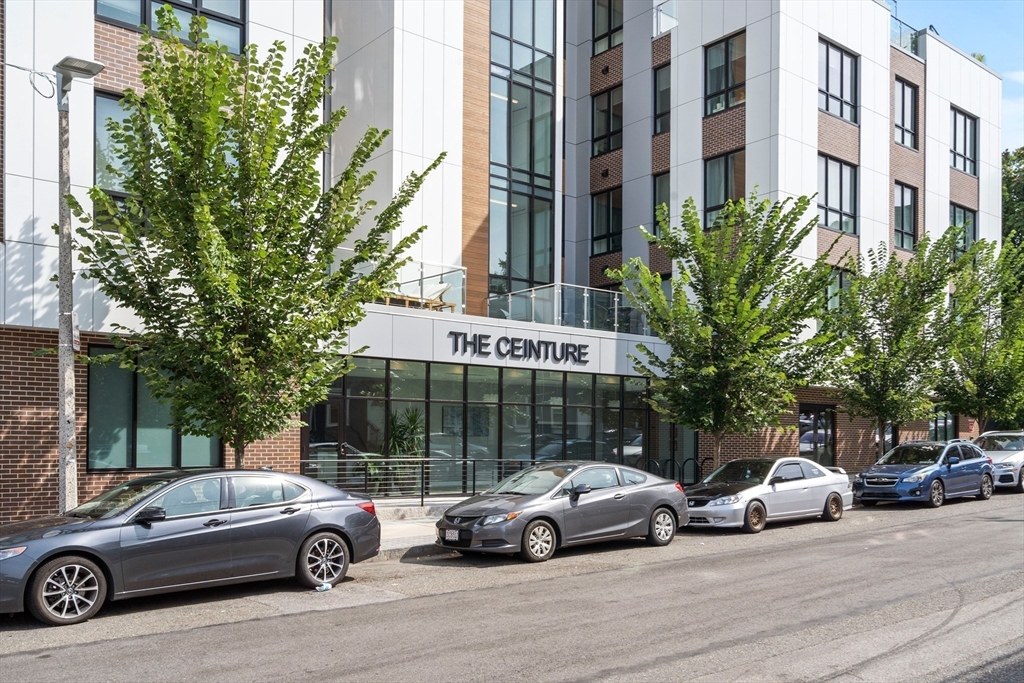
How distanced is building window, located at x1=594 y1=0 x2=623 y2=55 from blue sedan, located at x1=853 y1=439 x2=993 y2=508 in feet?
57.0

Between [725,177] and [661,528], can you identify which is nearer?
[661,528]

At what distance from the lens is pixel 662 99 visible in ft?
100

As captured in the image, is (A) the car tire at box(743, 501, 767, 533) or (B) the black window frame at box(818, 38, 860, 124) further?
(B) the black window frame at box(818, 38, 860, 124)

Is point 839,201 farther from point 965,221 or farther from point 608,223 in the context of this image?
point 965,221

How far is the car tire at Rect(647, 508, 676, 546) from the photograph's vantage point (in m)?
14.9

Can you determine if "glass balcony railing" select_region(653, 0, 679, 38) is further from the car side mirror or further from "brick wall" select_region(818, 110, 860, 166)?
the car side mirror

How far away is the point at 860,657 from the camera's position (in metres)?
7.62

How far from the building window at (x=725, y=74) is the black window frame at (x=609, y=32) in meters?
4.44

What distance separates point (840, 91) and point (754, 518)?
17.7 meters

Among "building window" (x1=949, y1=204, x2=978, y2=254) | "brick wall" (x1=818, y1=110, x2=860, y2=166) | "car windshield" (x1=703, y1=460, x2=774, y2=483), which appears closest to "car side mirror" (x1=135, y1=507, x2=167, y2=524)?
"car windshield" (x1=703, y1=460, x2=774, y2=483)

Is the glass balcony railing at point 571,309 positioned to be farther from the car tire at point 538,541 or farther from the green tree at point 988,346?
the green tree at point 988,346

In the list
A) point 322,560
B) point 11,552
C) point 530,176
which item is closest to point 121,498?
point 11,552

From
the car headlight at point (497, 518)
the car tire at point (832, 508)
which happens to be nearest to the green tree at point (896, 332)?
the car tire at point (832, 508)

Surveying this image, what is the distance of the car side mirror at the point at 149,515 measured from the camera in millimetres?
9695
